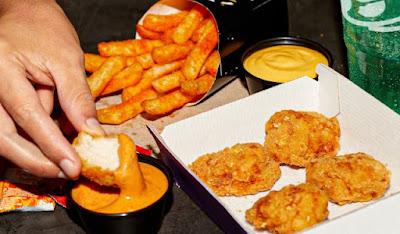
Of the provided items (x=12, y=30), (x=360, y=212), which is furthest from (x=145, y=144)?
(x=360, y=212)

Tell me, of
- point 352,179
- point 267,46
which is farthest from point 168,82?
point 352,179

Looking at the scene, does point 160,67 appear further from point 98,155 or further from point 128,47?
point 98,155

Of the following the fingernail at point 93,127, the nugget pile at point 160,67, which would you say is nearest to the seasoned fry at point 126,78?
the nugget pile at point 160,67

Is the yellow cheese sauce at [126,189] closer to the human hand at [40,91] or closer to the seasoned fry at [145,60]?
the human hand at [40,91]

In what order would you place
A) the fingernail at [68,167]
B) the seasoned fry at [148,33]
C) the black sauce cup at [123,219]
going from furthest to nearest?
the seasoned fry at [148,33] → the black sauce cup at [123,219] → the fingernail at [68,167]

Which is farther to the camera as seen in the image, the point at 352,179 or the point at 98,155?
the point at 352,179

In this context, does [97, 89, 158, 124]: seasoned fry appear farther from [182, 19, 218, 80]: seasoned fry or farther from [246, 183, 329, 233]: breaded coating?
[246, 183, 329, 233]: breaded coating
